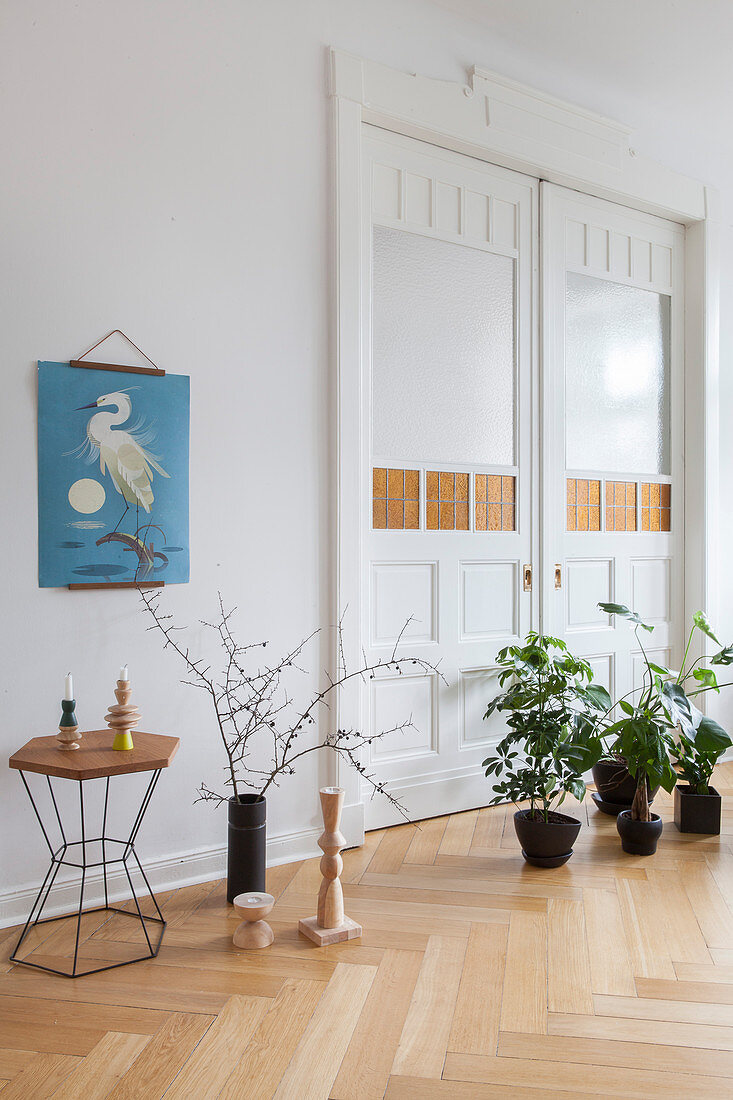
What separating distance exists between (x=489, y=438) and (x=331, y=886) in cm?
203

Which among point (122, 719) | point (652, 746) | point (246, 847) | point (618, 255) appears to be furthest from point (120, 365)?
point (618, 255)

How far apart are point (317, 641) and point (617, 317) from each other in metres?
2.35

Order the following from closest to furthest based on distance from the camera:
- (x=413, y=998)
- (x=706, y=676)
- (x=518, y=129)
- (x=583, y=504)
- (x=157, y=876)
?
(x=413, y=998), (x=157, y=876), (x=706, y=676), (x=518, y=129), (x=583, y=504)

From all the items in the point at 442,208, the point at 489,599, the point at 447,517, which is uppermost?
the point at 442,208

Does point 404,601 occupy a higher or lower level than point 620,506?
lower

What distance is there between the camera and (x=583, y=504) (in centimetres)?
398

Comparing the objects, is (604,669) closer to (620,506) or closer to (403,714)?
(620,506)

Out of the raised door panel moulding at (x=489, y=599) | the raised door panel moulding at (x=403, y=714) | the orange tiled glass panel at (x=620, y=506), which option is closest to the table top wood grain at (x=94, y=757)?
the raised door panel moulding at (x=403, y=714)

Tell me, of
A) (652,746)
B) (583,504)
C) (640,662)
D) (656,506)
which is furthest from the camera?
(656,506)

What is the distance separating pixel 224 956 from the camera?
88.4 inches

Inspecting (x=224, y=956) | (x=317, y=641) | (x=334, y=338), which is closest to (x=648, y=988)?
(x=224, y=956)

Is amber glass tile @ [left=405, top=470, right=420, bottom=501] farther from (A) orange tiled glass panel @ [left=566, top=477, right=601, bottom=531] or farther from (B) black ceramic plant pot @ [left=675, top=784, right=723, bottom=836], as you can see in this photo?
(B) black ceramic plant pot @ [left=675, top=784, right=723, bottom=836]

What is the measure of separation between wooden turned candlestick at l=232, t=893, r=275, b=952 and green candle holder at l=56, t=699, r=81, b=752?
641 mm

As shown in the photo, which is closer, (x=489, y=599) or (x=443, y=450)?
(x=443, y=450)
